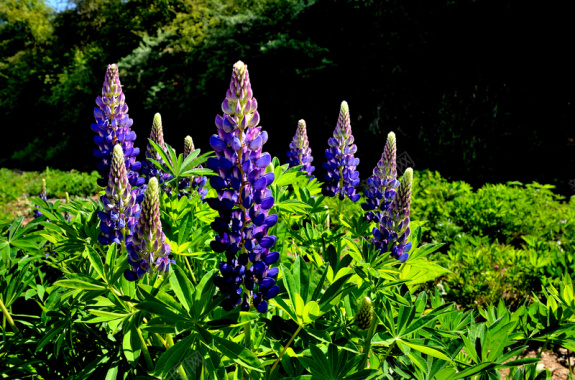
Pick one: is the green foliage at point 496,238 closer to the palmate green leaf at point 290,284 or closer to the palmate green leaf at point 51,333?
the palmate green leaf at point 290,284

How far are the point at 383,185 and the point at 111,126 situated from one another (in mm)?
1698

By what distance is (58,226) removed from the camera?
6.72ft

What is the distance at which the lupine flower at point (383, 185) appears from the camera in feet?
8.28

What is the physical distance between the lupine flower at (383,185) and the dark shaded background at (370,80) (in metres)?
5.73

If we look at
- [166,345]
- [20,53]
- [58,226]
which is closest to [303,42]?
[58,226]

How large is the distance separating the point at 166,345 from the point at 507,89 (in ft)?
26.7

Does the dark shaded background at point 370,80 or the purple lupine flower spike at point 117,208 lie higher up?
the dark shaded background at point 370,80

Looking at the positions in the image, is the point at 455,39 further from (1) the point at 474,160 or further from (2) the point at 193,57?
(2) the point at 193,57

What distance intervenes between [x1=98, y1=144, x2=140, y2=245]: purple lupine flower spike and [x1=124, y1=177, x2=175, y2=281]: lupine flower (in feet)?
0.87

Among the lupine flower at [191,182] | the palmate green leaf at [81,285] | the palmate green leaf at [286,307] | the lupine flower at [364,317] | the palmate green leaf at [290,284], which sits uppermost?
the lupine flower at [191,182]

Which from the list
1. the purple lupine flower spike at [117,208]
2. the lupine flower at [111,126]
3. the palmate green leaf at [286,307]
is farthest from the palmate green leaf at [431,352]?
the lupine flower at [111,126]

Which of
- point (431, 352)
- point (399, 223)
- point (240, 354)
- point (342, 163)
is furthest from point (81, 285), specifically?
point (342, 163)

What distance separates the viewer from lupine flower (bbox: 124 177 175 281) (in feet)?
4.77

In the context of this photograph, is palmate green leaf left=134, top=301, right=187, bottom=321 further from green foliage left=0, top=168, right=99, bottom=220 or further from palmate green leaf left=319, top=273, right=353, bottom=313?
green foliage left=0, top=168, right=99, bottom=220
